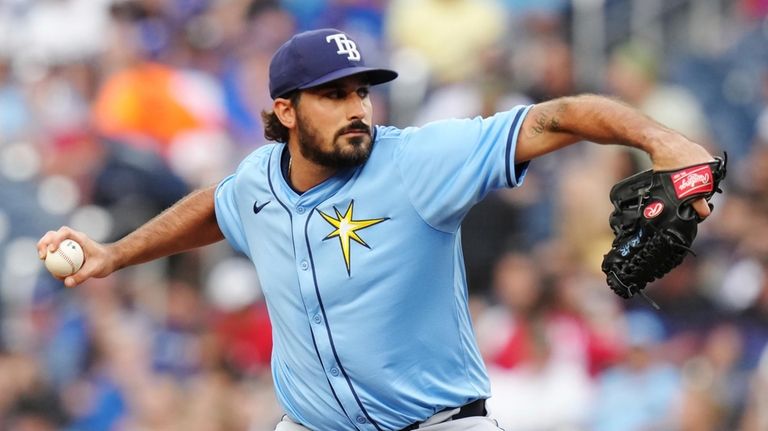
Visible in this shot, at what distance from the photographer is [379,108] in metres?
10.6

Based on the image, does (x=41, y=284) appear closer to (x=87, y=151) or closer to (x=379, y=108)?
(x=87, y=151)

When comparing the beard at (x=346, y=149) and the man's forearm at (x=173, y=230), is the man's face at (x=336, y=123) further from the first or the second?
the man's forearm at (x=173, y=230)

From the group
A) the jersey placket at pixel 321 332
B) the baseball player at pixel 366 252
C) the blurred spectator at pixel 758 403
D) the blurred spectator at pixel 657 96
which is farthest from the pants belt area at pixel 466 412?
the blurred spectator at pixel 657 96

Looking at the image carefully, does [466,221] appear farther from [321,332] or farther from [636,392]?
[321,332]

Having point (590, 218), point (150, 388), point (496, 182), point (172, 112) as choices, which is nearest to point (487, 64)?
point (590, 218)

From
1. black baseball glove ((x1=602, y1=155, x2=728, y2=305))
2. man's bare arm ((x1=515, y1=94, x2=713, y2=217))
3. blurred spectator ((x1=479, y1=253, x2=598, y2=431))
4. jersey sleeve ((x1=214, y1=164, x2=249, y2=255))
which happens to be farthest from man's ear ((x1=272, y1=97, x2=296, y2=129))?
blurred spectator ((x1=479, y1=253, x2=598, y2=431))

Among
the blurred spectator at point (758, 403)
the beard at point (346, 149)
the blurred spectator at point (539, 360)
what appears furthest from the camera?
the blurred spectator at point (539, 360)

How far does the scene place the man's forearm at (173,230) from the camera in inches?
217

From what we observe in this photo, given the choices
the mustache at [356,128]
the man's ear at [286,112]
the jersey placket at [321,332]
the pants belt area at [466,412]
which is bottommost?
the pants belt area at [466,412]

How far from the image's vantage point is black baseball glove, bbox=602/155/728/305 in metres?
4.00

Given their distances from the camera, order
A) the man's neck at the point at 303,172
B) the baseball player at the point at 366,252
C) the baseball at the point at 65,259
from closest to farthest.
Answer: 1. the baseball player at the point at 366,252
2. the man's neck at the point at 303,172
3. the baseball at the point at 65,259

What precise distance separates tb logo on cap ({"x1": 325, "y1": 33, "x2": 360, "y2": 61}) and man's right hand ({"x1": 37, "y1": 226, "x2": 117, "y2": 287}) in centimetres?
127

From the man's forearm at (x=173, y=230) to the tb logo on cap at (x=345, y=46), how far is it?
0.95m

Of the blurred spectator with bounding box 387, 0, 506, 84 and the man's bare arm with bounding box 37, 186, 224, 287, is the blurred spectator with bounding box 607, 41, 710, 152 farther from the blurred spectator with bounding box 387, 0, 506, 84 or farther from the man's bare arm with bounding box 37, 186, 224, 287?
the man's bare arm with bounding box 37, 186, 224, 287
